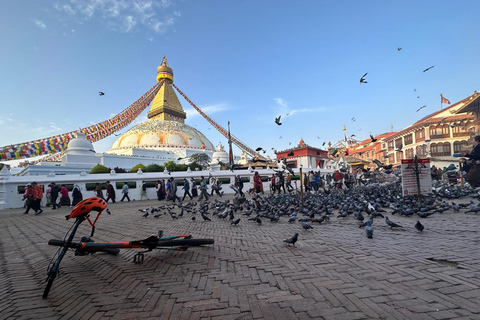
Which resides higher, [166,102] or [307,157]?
[166,102]

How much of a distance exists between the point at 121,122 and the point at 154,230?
3315 centimetres

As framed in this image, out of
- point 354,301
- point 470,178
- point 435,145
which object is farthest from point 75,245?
point 435,145

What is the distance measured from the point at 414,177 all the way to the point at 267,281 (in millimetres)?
7453

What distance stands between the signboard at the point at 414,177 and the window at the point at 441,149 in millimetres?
36304

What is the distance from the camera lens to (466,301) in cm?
216

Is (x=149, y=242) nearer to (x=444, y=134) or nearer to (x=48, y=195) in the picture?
(x=48, y=195)

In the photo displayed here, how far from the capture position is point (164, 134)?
43.7 meters

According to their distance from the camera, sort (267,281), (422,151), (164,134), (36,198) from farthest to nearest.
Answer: (164,134) < (422,151) < (36,198) < (267,281)

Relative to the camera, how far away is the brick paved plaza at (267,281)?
2.16 m

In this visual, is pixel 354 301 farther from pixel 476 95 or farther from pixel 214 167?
pixel 476 95

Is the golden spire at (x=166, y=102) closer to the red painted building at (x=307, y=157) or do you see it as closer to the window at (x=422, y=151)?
the red painted building at (x=307, y=157)

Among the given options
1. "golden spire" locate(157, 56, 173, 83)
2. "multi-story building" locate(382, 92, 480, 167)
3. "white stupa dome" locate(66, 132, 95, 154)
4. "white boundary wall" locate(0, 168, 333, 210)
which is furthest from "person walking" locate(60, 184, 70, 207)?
"golden spire" locate(157, 56, 173, 83)

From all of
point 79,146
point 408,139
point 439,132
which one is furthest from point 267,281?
point 408,139

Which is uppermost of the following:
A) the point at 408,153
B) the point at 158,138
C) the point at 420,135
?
the point at 158,138
